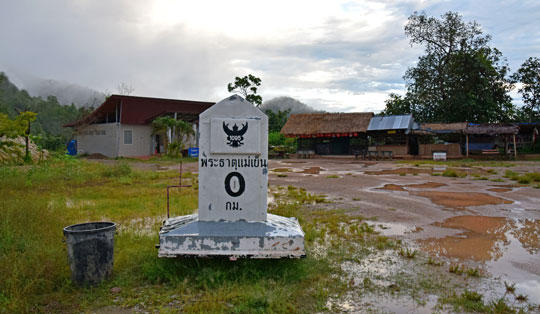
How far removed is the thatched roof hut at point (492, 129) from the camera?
101ft

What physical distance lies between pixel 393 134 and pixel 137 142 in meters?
22.3

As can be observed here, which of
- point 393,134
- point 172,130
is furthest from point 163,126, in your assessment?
point 393,134

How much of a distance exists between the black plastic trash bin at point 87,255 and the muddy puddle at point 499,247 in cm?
398

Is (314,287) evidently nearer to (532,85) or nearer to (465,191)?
(465,191)

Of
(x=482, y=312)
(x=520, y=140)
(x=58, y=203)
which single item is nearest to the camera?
(x=482, y=312)

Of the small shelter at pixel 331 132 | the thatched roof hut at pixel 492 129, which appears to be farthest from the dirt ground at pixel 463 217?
the small shelter at pixel 331 132

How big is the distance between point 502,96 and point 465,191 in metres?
34.8

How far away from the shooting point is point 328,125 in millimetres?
37844

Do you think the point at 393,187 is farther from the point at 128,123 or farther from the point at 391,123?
the point at 128,123

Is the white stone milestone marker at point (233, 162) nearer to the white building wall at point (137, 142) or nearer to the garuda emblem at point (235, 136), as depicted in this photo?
the garuda emblem at point (235, 136)

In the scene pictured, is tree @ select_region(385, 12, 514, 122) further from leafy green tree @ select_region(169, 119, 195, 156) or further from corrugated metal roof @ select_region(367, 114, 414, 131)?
leafy green tree @ select_region(169, 119, 195, 156)

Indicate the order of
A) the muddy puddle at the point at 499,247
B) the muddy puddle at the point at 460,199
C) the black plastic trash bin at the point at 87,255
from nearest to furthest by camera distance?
the black plastic trash bin at the point at 87,255, the muddy puddle at the point at 499,247, the muddy puddle at the point at 460,199

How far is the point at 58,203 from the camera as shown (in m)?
8.43

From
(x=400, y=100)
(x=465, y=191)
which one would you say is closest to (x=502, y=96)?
(x=400, y=100)
